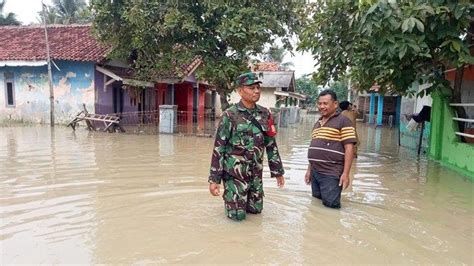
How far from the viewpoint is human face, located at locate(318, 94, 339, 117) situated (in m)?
4.86

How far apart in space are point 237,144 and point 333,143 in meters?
1.33

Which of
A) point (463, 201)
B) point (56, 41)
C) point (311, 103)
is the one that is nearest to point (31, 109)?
point (56, 41)

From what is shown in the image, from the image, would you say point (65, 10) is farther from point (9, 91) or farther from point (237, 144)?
point (237, 144)

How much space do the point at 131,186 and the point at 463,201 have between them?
186 inches

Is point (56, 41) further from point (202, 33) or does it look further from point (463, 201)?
point (463, 201)

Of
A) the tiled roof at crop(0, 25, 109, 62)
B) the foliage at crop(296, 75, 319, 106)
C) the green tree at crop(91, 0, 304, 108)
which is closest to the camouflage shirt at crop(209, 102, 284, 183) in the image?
the green tree at crop(91, 0, 304, 108)

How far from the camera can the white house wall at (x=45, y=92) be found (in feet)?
54.0

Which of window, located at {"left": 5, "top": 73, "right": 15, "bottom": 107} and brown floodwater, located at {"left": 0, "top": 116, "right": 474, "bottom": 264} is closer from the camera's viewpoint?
brown floodwater, located at {"left": 0, "top": 116, "right": 474, "bottom": 264}

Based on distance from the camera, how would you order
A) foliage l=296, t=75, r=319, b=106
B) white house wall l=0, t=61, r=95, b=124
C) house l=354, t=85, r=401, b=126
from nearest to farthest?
1. white house wall l=0, t=61, r=95, b=124
2. house l=354, t=85, r=401, b=126
3. foliage l=296, t=75, r=319, b=106

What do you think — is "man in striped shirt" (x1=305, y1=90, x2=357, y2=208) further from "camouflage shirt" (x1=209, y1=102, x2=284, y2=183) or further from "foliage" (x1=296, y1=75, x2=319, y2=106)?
"foliage" (x1=296, y1=75, x2=319, y2=106)

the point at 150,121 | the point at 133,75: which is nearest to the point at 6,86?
the point at 133,75

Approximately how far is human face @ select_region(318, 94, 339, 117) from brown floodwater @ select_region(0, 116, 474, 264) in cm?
121

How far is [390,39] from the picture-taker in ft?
20.1

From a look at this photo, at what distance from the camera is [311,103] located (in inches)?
2256
